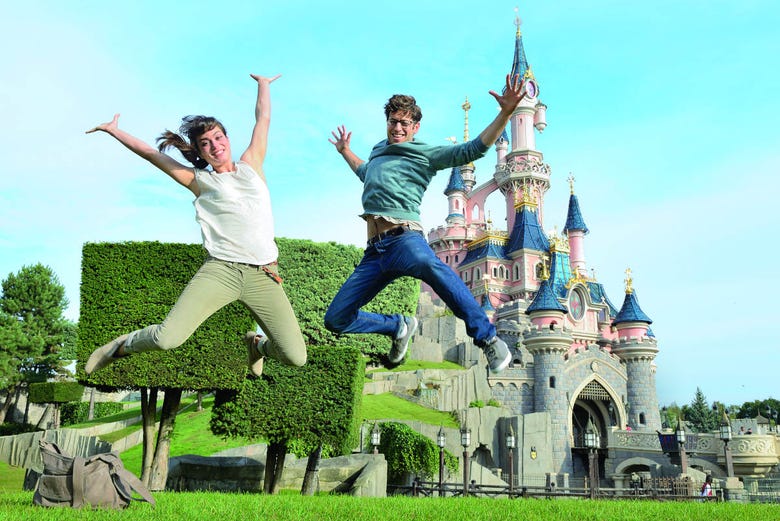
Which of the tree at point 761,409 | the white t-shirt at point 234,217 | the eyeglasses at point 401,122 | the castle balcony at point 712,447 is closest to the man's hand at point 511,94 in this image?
the eyeglasses at point 401,122

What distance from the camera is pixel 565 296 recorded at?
6238 centimetres

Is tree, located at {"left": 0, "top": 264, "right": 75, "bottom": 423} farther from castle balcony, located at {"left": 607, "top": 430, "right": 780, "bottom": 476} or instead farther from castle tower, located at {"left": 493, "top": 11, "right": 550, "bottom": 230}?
castle tower, located at {"left": 493, "top": 11, "right": 550, "bottom": 230}

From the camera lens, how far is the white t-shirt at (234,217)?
560 centimetres

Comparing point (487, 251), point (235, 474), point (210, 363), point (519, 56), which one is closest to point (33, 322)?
point (235, 474)

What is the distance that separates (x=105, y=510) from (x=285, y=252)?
58.5 feet

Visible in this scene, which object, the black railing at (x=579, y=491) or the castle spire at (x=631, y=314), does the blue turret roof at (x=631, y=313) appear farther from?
the black railing at (x=579, y=491)

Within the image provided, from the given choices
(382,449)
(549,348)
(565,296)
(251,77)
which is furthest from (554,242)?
(251,77)

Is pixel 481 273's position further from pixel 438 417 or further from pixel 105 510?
pixel 105 510

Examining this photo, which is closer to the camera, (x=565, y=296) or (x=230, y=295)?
(x=230, y=295)

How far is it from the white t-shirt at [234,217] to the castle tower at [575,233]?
72.4 m

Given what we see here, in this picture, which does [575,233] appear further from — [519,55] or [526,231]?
[519,55]

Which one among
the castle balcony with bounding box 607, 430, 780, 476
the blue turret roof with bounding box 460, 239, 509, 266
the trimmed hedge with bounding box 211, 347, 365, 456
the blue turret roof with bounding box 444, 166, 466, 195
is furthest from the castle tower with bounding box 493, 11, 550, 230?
the trimmed hedge with bounding box 211, 347, 365, 456

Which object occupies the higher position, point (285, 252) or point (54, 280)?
point (54, 280)

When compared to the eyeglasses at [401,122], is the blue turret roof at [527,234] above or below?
above
